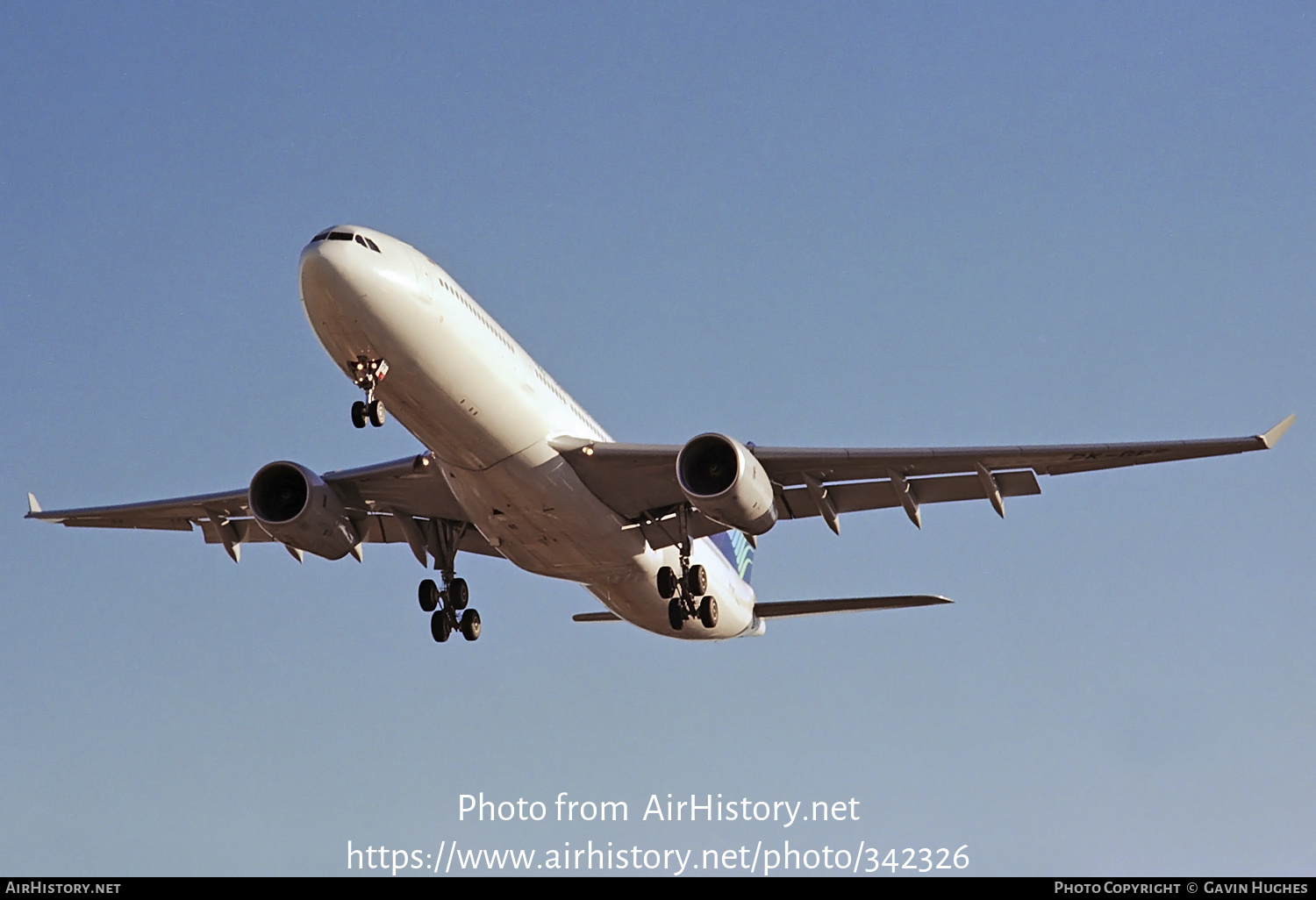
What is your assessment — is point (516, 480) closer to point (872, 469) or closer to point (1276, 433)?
point (872, 469)

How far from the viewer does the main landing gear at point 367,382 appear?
2127 centimetres

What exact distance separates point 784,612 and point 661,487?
322 inches

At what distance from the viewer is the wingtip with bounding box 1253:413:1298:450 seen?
21.5 m

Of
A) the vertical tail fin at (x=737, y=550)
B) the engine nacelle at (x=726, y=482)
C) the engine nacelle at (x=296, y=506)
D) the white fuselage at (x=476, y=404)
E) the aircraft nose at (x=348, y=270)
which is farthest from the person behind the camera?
the vertical tail fin at (x=737, y=550)

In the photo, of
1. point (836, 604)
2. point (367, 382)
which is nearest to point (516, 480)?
point (367, 382)

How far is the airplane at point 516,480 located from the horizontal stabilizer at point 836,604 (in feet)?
0.19

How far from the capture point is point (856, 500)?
2795 cm

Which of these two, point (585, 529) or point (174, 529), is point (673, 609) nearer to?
point (585, 529)

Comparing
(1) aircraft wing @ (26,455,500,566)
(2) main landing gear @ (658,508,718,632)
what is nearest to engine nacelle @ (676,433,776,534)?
(2) main landing gear @ (658,508,718,632)

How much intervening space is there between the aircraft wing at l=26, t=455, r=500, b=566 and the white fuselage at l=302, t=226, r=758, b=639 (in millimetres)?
2041

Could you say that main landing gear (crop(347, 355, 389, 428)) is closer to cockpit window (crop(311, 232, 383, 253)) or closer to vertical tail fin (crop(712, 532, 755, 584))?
cockpit window (crop(311, 232, 383, 253))

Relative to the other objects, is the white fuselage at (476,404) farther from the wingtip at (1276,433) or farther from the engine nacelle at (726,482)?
the wingtip at (1276,433)

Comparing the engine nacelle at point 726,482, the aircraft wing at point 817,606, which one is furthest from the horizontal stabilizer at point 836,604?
the engine nacelle at point 726,482

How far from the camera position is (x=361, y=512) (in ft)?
91.3
